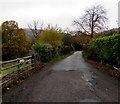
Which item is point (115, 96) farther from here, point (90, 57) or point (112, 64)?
point (90, 57)

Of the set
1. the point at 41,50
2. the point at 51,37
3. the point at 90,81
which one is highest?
the point at 51,37

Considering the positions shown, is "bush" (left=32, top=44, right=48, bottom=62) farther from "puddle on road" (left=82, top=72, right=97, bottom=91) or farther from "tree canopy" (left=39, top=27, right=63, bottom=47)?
"tree canopy" (left=39, top=27, right=63, bottom=47)

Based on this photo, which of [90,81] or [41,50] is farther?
[41,50]

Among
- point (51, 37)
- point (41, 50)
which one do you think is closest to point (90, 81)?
point (41, 50)

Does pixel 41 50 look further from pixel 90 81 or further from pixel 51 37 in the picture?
pixel 51 37

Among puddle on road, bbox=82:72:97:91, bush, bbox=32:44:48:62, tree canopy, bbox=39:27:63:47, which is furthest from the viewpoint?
tree canopy, bbox=39:27:63:47

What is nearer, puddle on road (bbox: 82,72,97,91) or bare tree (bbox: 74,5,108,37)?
puddle on road (bbox: 82,72,97,91)

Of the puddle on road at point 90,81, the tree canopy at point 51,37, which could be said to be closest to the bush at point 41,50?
the puddle on road at point 90,81

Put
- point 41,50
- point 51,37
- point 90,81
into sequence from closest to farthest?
point 90,81, point 41,50, point 51,37

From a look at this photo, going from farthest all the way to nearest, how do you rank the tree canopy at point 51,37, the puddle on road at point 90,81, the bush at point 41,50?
1. the tree canopy at point 51,37
2. the bush at point 41,50
3. the puddle on road at point 90,81

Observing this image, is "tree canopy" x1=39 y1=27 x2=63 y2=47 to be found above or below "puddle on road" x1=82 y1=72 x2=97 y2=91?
above

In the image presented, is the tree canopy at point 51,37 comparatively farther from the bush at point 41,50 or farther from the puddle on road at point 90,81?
the puddle on road at point 90,81

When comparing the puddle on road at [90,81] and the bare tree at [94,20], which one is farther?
the bare tree at [94,20]

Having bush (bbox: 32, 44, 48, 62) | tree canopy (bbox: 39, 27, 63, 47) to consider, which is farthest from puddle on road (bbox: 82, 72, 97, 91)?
tree canopy (bbox: 39, 27, 63, 47)
